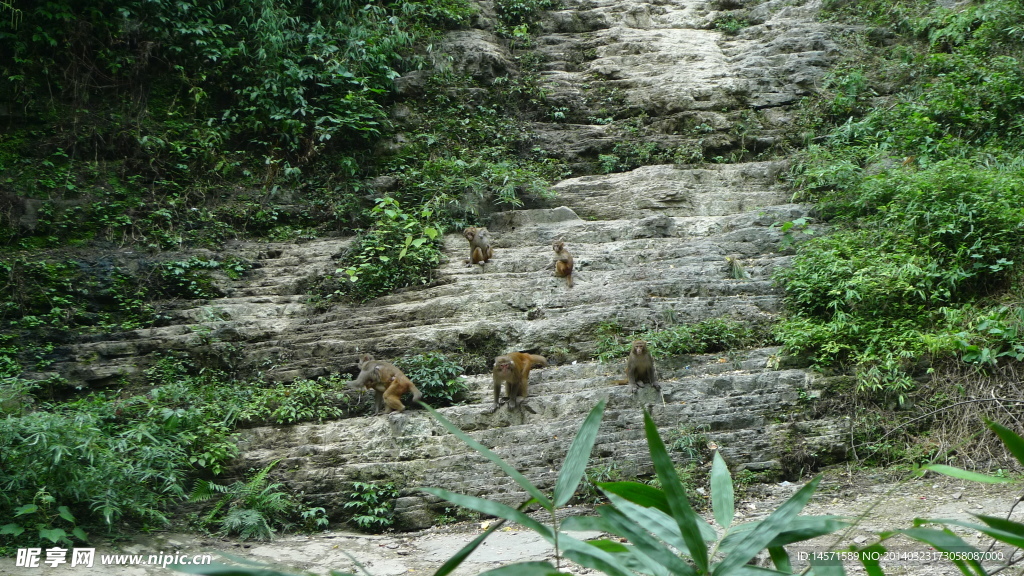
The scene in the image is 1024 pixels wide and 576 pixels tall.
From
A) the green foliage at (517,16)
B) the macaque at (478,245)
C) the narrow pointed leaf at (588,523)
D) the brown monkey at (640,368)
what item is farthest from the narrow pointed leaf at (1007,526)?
the green foliage at (517,16)

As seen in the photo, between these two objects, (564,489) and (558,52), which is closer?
(564,489)

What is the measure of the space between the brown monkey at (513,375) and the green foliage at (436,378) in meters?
0.56

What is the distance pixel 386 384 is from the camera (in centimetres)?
706

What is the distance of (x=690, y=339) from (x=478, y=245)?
307 cm

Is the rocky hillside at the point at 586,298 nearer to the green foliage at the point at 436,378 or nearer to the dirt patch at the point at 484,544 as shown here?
the green foliage at the point at 436,378

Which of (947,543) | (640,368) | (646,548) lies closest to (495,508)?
(646,548)

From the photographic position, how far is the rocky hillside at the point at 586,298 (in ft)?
21.5

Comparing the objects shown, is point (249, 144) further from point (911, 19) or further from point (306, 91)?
point (911, 19)

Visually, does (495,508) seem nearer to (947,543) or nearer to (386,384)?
(947,543)

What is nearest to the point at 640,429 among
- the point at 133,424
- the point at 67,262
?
the point at 133,424

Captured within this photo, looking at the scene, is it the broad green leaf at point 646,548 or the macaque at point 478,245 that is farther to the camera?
the macaque at point 478,245

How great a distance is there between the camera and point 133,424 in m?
6.52

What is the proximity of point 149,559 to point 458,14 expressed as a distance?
10.4 metres

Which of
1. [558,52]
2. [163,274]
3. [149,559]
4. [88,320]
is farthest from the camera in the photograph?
[558,52]
